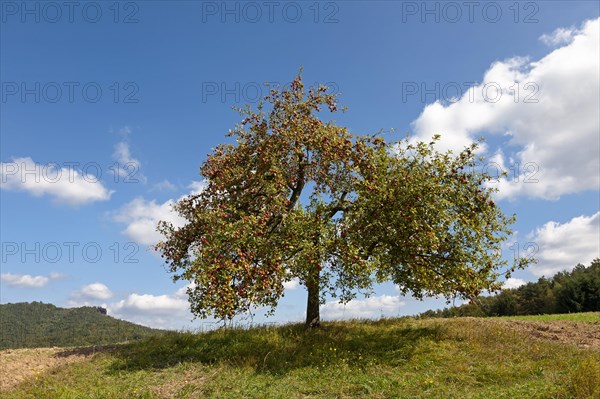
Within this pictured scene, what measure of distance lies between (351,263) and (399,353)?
4706 mm

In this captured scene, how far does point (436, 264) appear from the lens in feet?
70.0

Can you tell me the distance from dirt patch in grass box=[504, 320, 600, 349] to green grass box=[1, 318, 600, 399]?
71.4 inches

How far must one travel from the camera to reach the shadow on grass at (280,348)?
18578mm

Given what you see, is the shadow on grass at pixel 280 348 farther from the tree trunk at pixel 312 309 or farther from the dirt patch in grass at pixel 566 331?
the dirt patch in grass at pixel 566 331

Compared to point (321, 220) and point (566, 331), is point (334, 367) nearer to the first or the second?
point (321, 220)

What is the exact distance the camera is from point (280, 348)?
20.1m

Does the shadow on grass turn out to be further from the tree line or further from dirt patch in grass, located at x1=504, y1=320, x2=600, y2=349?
the tree line

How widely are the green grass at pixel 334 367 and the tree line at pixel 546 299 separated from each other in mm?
31577

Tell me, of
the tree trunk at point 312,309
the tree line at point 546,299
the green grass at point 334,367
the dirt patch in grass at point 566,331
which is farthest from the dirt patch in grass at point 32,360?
the tree line at point 546,299

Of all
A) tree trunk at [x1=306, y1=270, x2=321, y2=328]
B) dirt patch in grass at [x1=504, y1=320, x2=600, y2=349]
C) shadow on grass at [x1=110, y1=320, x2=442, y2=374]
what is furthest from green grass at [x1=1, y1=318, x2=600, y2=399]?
dirt patch in grass at [x1=504, y1=320, x2=600, y2=349]

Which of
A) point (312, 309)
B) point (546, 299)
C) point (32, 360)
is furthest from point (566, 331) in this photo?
point (546, 299)

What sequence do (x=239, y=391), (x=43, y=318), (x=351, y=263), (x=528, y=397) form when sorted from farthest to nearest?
(x=43, y=318)
(x=351, y=263)
(x=239, y=391)
(x=528, y=397)

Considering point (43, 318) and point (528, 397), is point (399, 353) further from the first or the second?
point (43, 318)

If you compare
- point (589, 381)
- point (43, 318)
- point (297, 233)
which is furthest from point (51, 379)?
point (43, 318)
